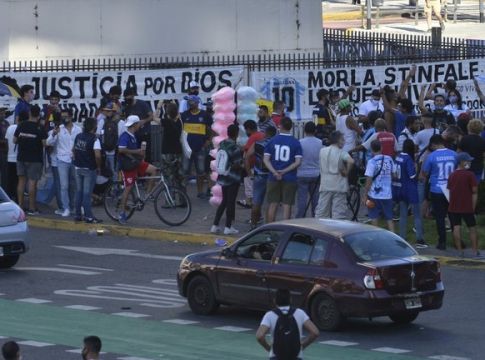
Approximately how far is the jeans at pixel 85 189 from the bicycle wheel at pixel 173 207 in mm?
1196

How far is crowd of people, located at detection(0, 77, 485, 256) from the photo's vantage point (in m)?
21.2

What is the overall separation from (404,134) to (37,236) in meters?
6.35

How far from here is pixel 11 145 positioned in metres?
25.0

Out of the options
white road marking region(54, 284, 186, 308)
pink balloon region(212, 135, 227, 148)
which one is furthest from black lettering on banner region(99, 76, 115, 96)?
white road marking region(54, 284, 186, 308)

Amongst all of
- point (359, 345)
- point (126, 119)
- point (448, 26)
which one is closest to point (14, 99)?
point (126, 119)

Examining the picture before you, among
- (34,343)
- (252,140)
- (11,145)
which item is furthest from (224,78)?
(34,343)

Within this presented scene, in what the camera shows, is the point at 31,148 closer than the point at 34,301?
No

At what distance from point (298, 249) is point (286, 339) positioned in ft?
14.7

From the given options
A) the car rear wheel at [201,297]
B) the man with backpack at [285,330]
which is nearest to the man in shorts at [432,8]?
the car rear wheel at [201,297]

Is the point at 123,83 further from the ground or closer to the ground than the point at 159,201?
further from the ground

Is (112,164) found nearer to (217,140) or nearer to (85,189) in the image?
(85,189)

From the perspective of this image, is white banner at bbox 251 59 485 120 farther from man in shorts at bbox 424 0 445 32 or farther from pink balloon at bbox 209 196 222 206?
man in shorts at bbox 424 0 445 32

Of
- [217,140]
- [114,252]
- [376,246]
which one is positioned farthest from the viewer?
[217,140]

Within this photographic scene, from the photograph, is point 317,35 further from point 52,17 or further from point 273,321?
point 273,321
